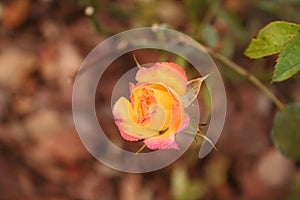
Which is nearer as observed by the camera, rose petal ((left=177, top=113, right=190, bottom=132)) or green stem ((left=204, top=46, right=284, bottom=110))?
rose petal ((left=177, top=113, right=190, bottom=132))

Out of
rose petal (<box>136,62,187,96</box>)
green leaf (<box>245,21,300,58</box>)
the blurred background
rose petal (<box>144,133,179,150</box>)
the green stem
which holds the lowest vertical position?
rose petal (<box>144,133,179,150</box>)

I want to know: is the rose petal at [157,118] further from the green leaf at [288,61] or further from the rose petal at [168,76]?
the green leaf at [288,61]

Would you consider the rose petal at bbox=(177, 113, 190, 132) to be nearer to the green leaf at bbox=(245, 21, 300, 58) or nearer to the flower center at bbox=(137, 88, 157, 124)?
the flower center at bbox=(137, 88, 157, 124)

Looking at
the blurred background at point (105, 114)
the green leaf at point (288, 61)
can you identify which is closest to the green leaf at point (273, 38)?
the green leaf at point (288, 61)

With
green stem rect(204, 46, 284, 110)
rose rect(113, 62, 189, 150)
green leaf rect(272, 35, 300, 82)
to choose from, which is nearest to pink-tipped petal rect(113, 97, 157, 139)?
rose rect(113, 62, 189, 150)

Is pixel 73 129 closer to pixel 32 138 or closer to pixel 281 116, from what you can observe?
pixel 32 138
